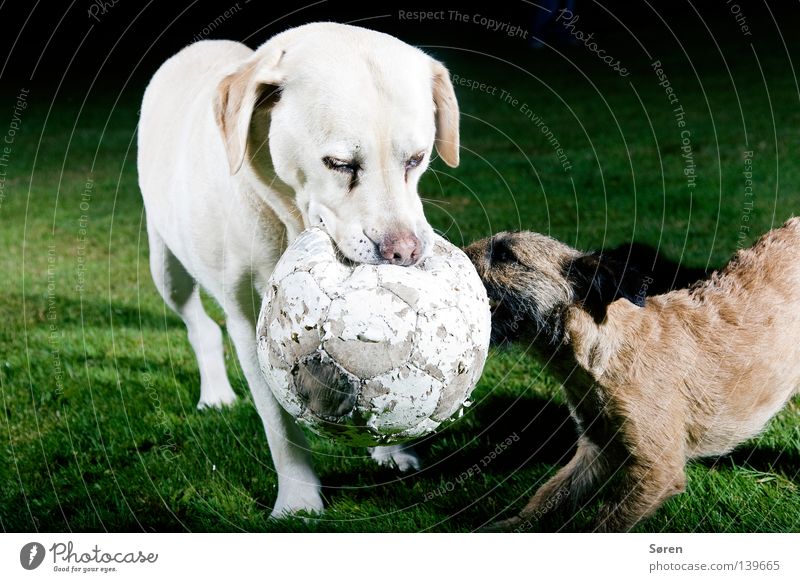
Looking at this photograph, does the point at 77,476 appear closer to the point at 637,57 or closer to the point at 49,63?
the point at 49,63

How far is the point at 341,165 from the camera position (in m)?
3.42

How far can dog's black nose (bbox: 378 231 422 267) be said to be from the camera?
328 centimetres

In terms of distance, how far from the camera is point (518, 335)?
13.8ft

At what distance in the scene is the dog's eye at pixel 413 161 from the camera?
→ 3.48m

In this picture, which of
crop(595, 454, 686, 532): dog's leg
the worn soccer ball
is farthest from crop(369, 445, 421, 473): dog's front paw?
the worn soccer ball

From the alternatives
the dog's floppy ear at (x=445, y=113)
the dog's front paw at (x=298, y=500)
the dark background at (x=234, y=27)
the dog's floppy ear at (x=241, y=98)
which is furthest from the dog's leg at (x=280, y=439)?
the dark background at (x=234, y=27)

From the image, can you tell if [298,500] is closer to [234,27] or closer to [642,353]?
[642,353]

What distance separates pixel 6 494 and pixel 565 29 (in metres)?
8.23

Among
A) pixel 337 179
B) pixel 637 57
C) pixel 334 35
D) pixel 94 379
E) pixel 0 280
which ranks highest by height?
pixel 334 35

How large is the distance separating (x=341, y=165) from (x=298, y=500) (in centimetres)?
178

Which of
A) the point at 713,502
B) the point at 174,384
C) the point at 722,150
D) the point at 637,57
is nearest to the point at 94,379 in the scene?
the point at 174,384
